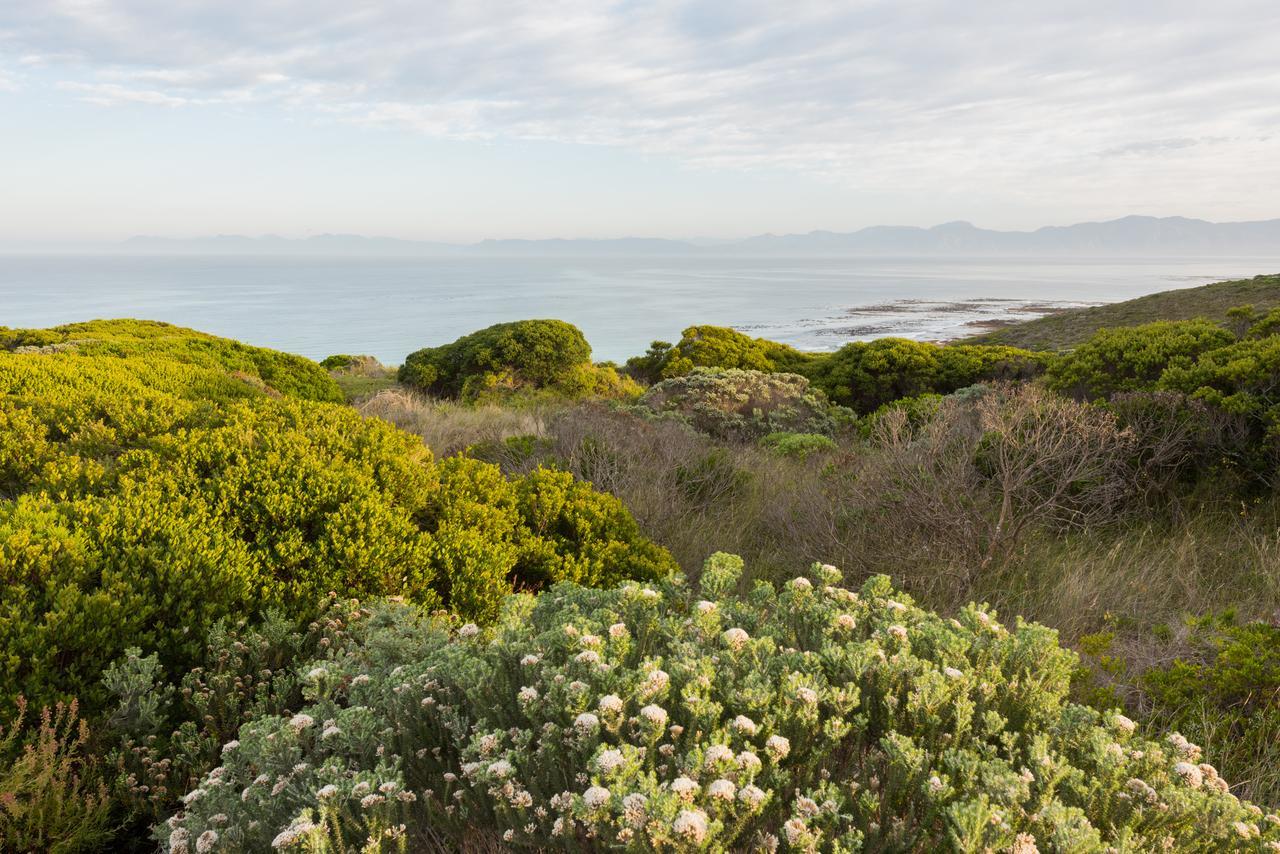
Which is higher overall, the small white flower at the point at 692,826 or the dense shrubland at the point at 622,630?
the small white flower at the point at 692,826

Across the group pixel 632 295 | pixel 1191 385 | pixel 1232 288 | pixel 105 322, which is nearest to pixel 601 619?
pixel 1191 385

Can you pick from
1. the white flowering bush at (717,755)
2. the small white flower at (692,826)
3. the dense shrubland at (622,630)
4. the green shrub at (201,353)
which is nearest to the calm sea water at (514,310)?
A: the green shrub at (201,353)

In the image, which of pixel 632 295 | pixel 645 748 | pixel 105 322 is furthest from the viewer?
pixel 632 295

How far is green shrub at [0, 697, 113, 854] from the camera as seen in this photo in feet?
8.51

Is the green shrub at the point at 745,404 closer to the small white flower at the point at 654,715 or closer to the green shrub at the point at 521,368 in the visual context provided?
the green shrub at the point at 521,368

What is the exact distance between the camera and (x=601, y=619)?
8.98 ft

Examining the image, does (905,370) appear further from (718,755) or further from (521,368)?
(718,755)

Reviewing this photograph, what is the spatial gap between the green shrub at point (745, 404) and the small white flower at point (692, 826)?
11.3 m

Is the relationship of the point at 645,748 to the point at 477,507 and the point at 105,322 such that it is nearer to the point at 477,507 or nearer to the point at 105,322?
the point at 477,507

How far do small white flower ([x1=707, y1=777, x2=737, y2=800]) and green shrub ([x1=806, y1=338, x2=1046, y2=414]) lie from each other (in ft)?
54.8

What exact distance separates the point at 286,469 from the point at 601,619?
278 centimetres

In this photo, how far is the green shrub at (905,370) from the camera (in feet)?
56.2


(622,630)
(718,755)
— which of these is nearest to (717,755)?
(718,755)

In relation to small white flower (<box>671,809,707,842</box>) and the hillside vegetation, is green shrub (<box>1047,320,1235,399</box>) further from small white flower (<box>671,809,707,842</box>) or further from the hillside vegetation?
the hillside vegetation
